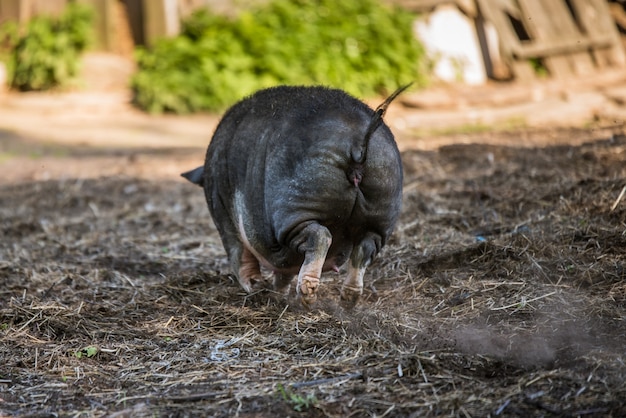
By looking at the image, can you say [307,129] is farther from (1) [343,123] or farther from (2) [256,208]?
(2) [256,208]

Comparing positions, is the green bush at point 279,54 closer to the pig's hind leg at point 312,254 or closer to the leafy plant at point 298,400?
the pig's hind leg at point 312,254

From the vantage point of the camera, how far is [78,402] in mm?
3754

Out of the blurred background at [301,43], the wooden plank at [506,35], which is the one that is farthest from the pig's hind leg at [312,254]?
the wooden plank at [506,35]

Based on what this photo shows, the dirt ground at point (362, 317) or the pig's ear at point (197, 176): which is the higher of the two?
the pig's ear at point (197, 176)

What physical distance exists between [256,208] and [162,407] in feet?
5.03

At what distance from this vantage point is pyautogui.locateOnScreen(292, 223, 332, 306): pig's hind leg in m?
4.33

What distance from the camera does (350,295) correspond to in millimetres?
4664

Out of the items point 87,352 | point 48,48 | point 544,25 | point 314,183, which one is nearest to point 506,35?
point 544,25

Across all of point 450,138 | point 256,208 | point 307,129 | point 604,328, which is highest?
point 307,129

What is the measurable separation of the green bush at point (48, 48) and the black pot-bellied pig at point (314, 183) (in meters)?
9.74

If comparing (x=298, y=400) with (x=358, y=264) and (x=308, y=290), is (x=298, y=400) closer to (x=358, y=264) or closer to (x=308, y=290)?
(x=308, y=290)

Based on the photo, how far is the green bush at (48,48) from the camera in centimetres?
1410

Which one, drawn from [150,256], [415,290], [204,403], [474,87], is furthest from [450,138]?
[204,403]

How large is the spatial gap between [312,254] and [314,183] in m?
0.34
